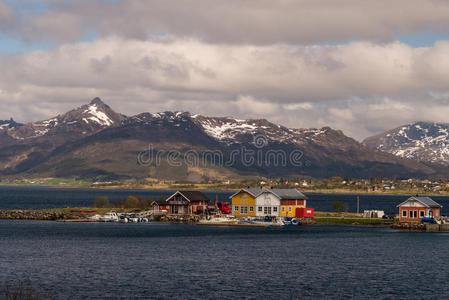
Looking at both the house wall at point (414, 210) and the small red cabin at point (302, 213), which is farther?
the small red cabin at point (302, 213)

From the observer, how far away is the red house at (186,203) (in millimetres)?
154875

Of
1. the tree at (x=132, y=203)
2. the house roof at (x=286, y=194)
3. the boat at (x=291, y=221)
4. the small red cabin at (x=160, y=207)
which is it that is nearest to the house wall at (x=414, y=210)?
the boat at (x=291, y=221)

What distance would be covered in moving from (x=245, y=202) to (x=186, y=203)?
49.1 ft

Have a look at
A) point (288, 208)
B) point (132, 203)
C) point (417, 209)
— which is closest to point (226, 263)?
point (288, 208)

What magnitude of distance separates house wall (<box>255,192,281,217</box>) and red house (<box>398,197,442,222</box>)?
26.8 m

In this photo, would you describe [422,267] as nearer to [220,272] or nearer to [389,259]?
[389,259]

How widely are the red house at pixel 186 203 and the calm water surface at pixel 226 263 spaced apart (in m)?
26.0

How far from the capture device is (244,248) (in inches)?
3868

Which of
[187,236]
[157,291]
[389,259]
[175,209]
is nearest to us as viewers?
[157,291]

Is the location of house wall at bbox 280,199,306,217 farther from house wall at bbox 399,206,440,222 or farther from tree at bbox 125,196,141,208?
tree at bbox 125,196,141,208

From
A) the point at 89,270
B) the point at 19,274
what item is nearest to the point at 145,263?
the point at 89,270

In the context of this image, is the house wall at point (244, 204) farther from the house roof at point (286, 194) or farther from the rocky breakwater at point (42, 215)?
the rocky breakwater at point (42, 215)

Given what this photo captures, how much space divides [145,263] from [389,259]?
31.9m

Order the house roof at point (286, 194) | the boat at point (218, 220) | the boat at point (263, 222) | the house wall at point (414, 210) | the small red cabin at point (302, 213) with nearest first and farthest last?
the house wall at point (414, 210) < the boat at point (263, 222) < the boat at point (218, 220) < the house roof at point (286, 194) < the small red cabin at point (302, 213)
